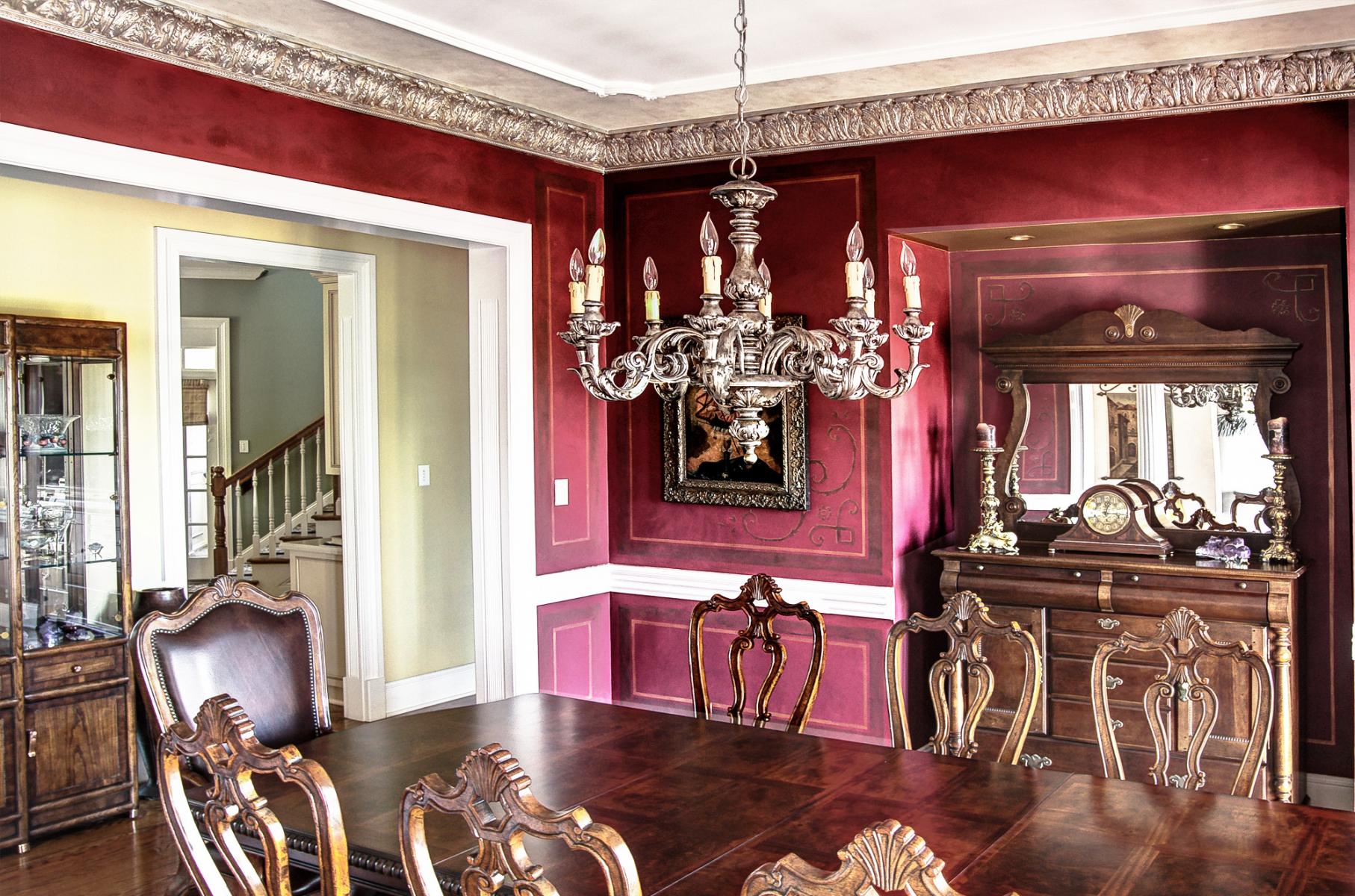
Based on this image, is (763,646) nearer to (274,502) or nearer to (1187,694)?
(1187,694)

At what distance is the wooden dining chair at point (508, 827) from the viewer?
55.2 inches

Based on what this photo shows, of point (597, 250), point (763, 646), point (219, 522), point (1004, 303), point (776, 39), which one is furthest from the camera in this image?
point (219, 522)

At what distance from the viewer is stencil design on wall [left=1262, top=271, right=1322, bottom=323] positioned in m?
4.57

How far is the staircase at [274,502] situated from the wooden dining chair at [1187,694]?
534 centimetres

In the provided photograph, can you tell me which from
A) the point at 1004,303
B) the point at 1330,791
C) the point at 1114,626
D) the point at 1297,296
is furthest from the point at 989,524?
the point at 1330,791

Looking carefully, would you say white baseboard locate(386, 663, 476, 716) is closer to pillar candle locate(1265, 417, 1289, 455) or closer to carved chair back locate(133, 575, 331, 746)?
carved chair back locate(133, 575, 331, 746)

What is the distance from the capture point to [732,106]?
4695mm

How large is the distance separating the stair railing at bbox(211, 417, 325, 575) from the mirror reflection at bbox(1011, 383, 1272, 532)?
189 inches

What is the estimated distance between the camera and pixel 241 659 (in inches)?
125

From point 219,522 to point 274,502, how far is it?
1.55 metres

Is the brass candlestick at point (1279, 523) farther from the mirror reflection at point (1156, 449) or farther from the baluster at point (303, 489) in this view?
the baluster at point (303, 489)

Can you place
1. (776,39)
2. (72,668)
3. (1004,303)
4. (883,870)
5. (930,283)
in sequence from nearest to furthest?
(883,870) < (776,39) < (72,668) < (930,283) < (1004,303)

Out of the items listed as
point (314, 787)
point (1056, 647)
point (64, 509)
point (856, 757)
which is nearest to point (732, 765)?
point (856, 757)

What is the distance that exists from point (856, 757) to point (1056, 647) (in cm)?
211
